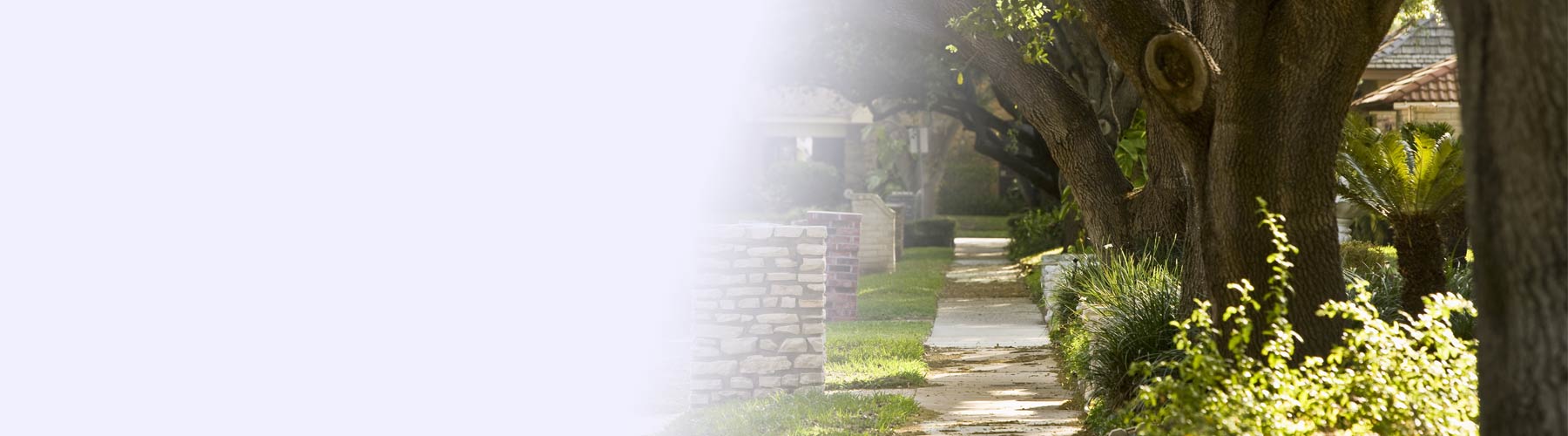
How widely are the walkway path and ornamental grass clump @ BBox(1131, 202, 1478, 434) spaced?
200 centimetres

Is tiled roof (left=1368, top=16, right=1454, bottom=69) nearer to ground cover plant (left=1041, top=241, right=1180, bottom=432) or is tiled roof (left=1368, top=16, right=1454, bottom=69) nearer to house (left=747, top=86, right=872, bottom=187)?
ground cover plant (left=1041, top=241, right=1180, bottom=432)

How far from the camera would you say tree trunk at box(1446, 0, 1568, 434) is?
294 centimetres

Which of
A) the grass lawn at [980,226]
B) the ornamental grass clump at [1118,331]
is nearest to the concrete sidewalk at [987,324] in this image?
the ornamental grass clump at [1118,331]

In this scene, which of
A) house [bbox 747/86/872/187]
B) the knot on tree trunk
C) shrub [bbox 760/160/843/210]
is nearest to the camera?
the knot on tree trunk

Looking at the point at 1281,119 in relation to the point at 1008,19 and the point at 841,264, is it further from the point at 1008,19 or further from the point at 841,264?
the point at 841,264

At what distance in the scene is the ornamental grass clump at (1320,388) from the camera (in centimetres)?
411

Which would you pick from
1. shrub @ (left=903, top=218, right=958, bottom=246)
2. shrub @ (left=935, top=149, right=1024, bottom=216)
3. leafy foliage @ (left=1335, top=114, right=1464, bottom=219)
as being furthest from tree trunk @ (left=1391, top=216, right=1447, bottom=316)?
shrub @ (left=935, top=149, right=1024, bottom=216)

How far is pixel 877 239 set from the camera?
19.4 meters

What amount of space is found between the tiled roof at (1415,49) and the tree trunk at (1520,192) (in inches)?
787

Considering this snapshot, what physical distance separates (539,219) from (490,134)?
2.98m

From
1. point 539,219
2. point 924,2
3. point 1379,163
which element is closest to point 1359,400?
point 1379,163

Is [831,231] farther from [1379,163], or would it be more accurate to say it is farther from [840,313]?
[1379,163]

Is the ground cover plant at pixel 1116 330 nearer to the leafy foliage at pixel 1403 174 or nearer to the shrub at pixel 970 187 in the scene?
the leafy foliage at pixel 1403 174

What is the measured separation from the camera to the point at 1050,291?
12242 millimetres
